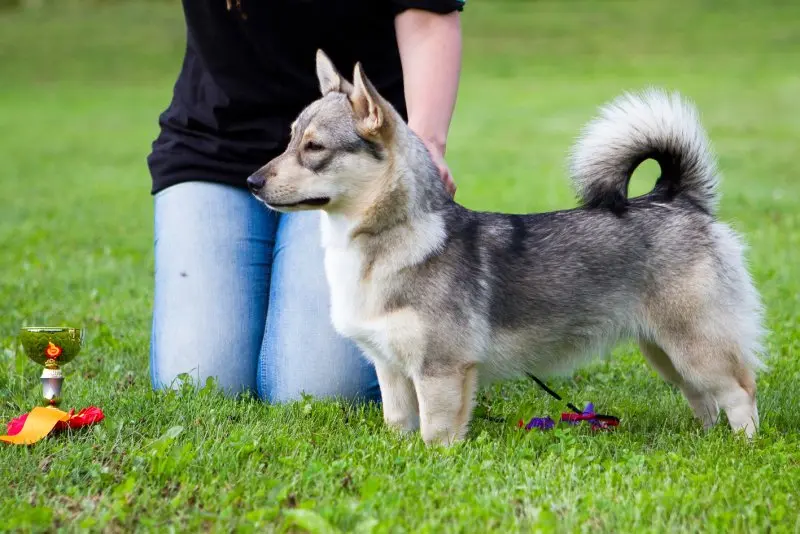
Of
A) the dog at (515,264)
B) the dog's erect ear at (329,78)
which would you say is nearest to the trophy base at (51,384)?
the dog at (515,264)

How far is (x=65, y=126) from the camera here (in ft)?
58.6

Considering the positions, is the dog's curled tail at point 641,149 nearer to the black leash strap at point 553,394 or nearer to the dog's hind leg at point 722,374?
the dog's hind leg at point 722,374

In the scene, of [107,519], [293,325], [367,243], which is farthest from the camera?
[293,325]

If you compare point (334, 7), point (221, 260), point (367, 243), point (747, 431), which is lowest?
point (747, 431)

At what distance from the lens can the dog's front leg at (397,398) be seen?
385cm

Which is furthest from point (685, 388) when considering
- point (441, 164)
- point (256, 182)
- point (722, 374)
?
point (256, 182)

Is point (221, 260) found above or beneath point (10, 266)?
above

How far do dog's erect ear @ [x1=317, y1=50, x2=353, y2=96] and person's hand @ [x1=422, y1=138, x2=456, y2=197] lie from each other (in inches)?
14.9

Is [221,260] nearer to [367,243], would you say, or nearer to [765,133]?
[367,243]

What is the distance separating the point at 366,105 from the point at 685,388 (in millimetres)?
1716

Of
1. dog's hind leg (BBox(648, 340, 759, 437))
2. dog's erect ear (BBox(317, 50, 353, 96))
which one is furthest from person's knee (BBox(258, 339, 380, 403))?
dog's hind leg (BBox(648, 340, 759, 437))

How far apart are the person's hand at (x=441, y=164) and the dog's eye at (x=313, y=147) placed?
484mm

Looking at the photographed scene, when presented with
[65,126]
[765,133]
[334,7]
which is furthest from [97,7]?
[334,7]

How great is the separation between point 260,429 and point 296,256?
0.97 meters
